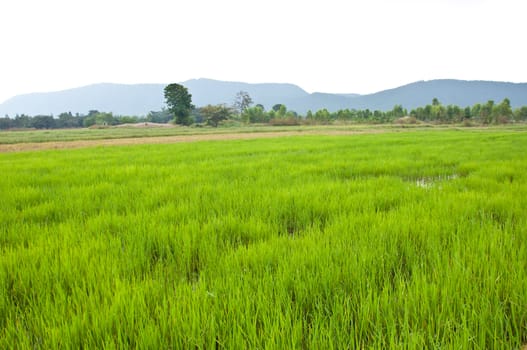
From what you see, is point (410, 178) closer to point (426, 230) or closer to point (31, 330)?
point (426, 230)

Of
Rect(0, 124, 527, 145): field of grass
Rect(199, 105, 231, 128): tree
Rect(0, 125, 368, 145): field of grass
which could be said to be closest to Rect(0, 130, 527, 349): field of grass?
Rect(0, 124, 527, 145): field of grass

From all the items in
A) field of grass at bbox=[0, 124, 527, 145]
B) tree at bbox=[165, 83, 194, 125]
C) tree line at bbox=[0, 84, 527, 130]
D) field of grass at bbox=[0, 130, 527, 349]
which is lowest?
field of grass at bbox=[0, 130, 527, 349]

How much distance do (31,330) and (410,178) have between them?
5243 mm

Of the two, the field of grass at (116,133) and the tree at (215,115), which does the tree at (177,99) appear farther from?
the field of grass at (116,133)

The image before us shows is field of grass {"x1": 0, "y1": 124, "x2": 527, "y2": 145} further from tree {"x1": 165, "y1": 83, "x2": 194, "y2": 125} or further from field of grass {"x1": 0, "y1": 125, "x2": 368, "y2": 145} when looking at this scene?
tree {"x1": 165, "y1": 83, "x2": 194, "y2": 125}

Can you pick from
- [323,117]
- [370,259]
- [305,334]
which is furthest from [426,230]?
[323,117]

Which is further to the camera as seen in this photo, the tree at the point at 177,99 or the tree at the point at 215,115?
the tree at the point at 215,115

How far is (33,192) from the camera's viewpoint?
3670 millimetres

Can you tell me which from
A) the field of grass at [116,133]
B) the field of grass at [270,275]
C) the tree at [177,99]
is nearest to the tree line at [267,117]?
the tree at [177,99]

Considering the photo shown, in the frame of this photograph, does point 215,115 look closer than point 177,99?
No

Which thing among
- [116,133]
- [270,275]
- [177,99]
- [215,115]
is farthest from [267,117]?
[270,275]

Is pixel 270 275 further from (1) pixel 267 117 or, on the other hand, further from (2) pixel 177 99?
(1) pixel 267 117

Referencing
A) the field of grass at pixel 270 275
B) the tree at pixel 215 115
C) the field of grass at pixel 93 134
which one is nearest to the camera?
the field of grass at pixel 270 275

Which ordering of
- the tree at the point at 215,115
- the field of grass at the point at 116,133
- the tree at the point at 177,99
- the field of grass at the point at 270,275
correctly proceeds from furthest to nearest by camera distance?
the tree at the point at 215,115 < the tree at the point at 177,99 < the field of grass at the point at 116,133 < the field of grass at the point at 270,275
